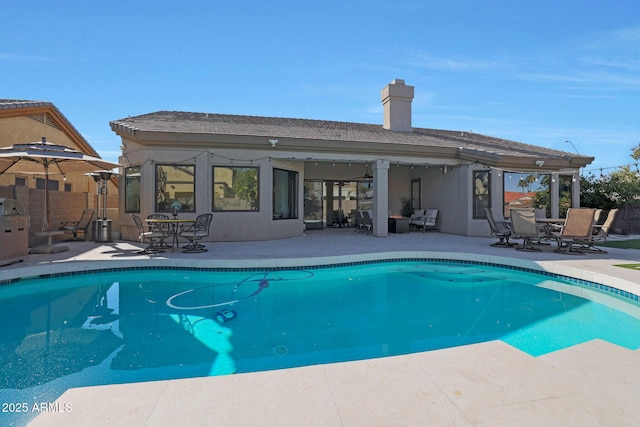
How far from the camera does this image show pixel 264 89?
13.6m

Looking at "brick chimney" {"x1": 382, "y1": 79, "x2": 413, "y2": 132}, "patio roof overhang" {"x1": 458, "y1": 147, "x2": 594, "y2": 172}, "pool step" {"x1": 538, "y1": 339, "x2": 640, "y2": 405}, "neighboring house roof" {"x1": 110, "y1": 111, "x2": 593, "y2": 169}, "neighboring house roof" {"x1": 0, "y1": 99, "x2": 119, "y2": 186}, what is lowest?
"pool step" {"x1": 538, "y1": 339, "x2": 640, "y2": 405}

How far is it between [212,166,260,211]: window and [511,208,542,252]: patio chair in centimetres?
766

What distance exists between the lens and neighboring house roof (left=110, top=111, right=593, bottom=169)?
11141 mm

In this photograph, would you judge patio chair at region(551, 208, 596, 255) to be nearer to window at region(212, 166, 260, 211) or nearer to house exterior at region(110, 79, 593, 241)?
house exterior at region(110, 79, 593, 241)

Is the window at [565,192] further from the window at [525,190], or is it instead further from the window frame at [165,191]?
the window frame at [165,191]

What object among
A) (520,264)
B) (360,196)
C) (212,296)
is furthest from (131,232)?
(520,264)

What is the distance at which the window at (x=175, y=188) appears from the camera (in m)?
10.7

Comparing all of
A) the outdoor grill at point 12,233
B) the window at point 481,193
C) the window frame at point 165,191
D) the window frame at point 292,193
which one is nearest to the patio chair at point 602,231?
the window at point 481,193

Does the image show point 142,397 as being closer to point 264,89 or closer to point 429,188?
point 264,89

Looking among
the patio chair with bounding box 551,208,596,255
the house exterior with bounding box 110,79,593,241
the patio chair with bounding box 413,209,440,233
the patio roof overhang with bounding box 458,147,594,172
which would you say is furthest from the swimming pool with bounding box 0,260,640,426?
the patio chair with bounding box 413,209,440,233

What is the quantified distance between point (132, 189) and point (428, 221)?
11282 millimetres

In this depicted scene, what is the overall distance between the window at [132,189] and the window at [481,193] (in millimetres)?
11759

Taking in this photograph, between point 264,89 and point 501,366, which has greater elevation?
point 264,89

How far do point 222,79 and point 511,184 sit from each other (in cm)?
1125
